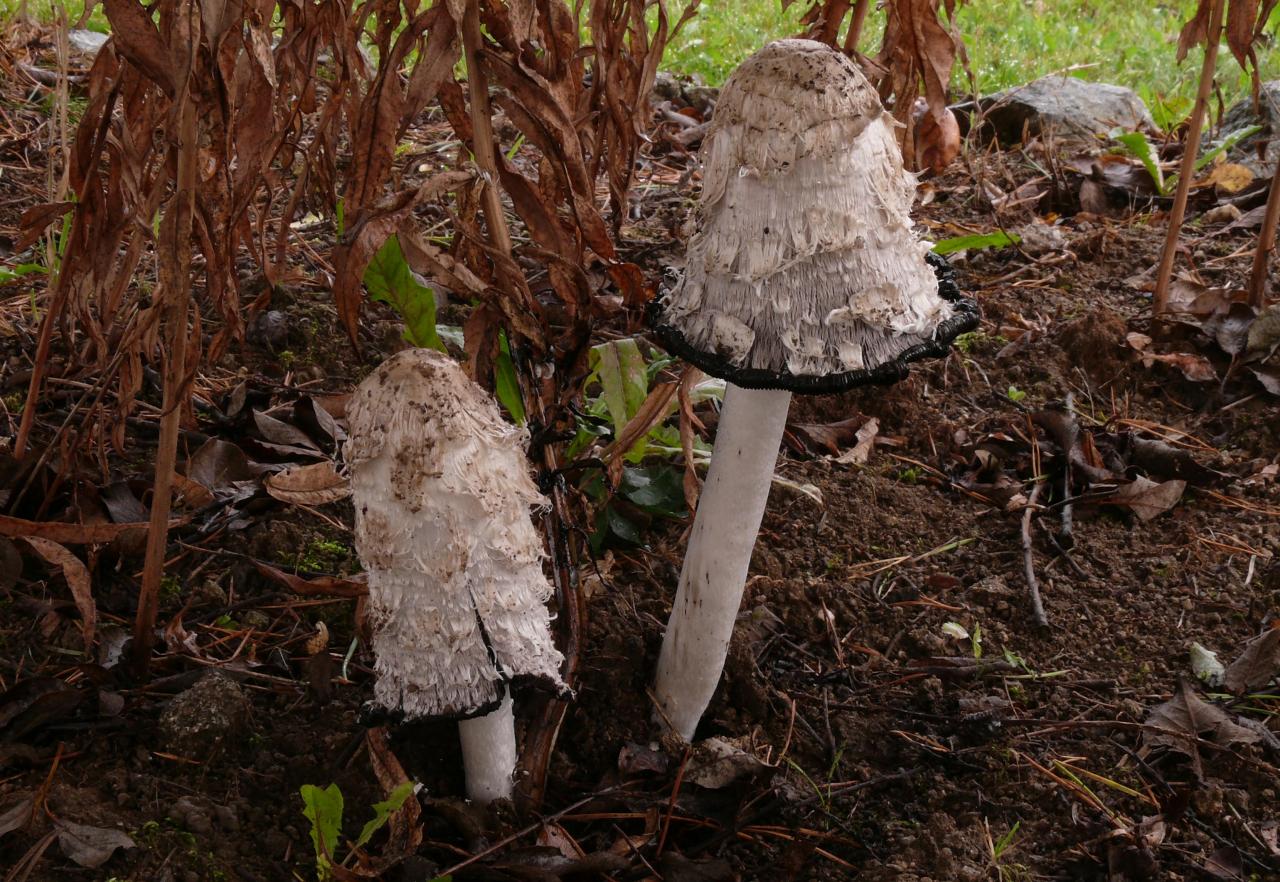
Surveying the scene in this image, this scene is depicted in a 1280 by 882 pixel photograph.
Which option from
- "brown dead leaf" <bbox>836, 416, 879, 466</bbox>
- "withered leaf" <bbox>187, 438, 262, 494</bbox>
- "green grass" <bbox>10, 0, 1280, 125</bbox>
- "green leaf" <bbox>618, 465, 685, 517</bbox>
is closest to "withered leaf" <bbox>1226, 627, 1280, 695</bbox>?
"brown dead leaf" <bbox>836, 416, 879, 466</bbox>

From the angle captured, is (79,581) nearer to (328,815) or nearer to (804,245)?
(328,815)

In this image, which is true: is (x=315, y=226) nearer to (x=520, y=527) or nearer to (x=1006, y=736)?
(x=520, y=527)

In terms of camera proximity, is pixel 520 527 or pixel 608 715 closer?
pixel 520 527

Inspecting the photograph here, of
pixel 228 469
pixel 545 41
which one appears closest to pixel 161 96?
pixel 545 41

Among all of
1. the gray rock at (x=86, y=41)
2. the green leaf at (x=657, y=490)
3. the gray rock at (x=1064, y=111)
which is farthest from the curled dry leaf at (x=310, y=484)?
the gray rock at (x=1064, y=111)

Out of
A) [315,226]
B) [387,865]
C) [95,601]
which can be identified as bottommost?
[387,865]

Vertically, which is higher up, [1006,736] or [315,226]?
[315,226]

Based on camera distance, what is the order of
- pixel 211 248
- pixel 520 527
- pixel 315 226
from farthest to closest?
pixel 315 226
pixel 211 248
pixel 520 527

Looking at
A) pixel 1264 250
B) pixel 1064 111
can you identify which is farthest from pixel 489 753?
pixel 1064 111

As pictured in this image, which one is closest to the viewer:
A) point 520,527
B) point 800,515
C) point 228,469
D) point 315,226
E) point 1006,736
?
point 520,527
